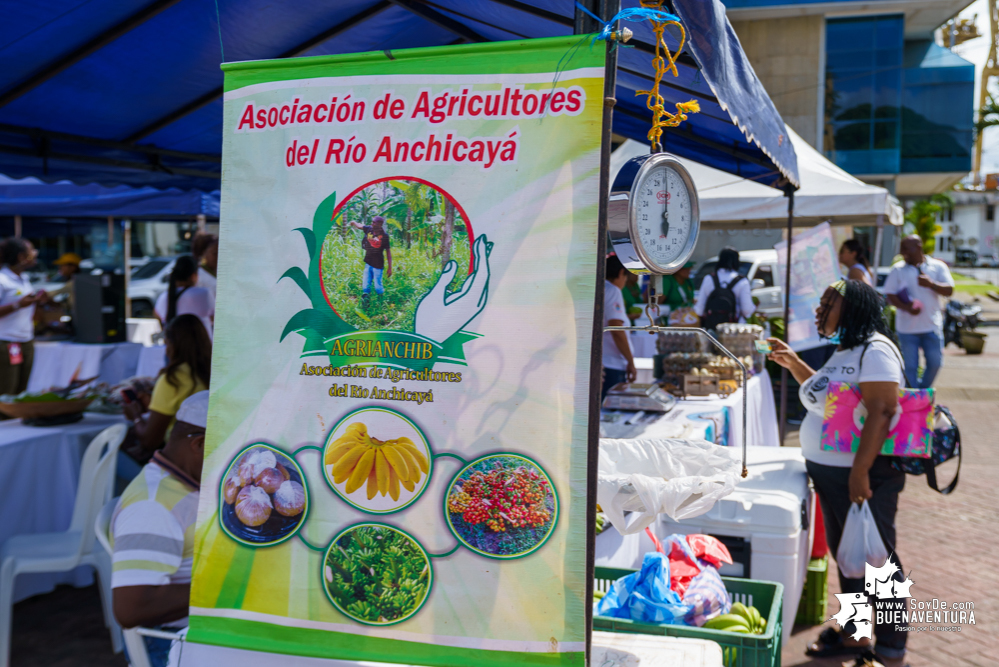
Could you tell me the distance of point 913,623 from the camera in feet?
12.7

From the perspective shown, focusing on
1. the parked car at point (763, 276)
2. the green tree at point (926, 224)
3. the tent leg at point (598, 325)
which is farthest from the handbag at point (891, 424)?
the green tree at point (926, 224)

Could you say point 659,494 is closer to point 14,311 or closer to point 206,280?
point 206,280

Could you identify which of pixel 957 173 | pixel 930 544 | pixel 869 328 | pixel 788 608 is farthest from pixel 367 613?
pixel 957 173

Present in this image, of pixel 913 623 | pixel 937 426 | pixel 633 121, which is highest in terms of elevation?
pixel 633 121

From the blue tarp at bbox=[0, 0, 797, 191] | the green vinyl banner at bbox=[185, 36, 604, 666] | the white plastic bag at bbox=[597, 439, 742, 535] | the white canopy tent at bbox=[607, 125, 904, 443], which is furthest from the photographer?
the white canopy tent at bbox=[607, 125, 904, 443]

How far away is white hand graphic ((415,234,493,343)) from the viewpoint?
162 cm

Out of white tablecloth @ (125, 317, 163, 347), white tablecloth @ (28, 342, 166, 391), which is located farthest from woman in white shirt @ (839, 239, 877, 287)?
white tablecloth @ (125, 317, 163, 347)

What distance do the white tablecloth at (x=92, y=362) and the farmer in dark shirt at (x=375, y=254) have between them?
21.3ft

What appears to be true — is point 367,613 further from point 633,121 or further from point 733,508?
point 633,121

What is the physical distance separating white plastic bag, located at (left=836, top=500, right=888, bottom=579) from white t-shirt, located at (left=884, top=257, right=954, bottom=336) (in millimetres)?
5236

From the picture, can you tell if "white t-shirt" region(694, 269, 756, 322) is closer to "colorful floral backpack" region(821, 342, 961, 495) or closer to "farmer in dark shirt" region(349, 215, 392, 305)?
"colorful floral backpack" region(821, 342, 961, 495)

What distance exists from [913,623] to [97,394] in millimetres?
5117

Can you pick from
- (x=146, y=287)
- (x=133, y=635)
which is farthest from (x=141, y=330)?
(x=133, y=635)

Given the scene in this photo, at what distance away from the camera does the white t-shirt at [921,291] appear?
301 inches
